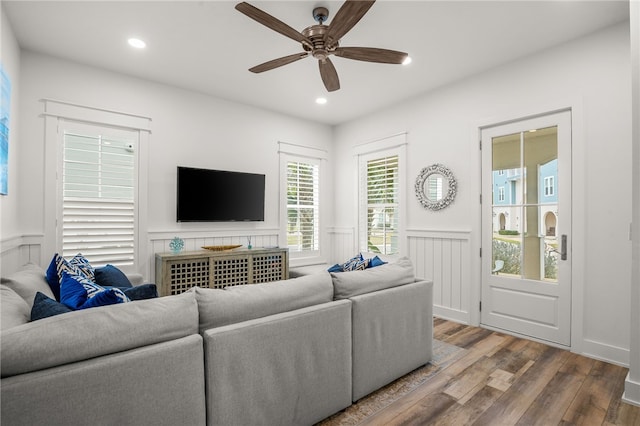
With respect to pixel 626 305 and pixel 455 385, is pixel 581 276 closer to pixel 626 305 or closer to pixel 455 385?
pixel 626 305

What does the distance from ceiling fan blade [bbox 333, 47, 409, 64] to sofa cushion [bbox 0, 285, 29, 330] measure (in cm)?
246

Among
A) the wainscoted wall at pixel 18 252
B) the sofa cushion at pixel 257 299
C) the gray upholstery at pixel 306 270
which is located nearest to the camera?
the sofa cushion at pixel 257 299

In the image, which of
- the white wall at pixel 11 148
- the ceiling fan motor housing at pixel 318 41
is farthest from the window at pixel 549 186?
the white wall at pixel 11 148

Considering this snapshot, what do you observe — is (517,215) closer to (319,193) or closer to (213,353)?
(319,193)

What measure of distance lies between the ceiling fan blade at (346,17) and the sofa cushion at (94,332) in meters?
1.86

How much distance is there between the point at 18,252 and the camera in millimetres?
3014

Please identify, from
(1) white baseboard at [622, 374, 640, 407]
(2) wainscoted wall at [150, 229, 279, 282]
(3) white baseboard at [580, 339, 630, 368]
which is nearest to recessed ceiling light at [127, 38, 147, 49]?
(2) wainscoted wall at [150, 229, 279, 282]

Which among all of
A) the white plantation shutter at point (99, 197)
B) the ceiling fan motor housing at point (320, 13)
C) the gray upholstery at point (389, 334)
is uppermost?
the ceiling fan motor housing at point (320, 13)

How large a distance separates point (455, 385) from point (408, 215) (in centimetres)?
239

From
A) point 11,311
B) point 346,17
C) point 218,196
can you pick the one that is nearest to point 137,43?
point 218,196

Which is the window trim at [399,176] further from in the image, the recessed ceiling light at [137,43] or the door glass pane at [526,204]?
the recessed ceiling light at [137,43]

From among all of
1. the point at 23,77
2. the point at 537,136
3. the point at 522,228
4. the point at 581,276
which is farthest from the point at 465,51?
the point at 23,77

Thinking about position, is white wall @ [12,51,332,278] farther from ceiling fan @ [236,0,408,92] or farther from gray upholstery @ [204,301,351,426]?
gray upholstery @ [204,301,351,426]

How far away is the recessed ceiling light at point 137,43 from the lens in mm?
2973
